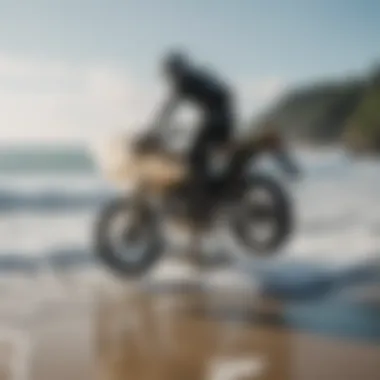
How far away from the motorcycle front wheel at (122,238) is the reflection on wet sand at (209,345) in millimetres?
120

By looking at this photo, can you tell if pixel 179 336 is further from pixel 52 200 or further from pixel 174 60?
pixel 174 60

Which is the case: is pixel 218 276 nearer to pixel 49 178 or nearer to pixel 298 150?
pixel 298 150

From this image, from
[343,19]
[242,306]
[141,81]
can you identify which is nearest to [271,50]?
[343,19]

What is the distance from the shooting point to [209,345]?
2400 millimetres

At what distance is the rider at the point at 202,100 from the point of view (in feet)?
8.27

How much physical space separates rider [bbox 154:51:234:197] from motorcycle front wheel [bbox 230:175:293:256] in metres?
0.30

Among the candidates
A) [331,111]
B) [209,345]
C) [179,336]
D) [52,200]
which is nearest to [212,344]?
[209,345]

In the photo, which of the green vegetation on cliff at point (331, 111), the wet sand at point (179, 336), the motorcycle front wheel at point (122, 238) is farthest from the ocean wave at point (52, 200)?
the green vegetation on cliff at point (331, 111)

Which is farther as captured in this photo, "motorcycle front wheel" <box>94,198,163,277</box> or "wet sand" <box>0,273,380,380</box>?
"motorcycle front wheel" <box>94,198,163,277</box>

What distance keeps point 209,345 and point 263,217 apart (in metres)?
0.68

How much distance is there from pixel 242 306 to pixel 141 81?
94 cm

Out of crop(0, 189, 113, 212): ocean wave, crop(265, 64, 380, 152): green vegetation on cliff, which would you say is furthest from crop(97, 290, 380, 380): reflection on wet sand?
crop(265, 64, 380, 152): green vegetation on cliff

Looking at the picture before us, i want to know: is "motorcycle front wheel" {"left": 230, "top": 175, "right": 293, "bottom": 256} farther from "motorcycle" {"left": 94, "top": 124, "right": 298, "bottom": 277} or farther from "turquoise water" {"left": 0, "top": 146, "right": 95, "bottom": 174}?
"turquoise water" {"left": 0, "top": 146, "right": 95, "bottom": 174}

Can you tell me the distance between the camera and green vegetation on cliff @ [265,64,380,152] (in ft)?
8.55
